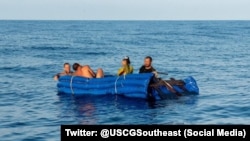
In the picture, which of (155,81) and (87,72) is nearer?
(155,81)

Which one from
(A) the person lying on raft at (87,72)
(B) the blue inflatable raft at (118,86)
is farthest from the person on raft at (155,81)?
(A) the person lying on raft at (87,72)

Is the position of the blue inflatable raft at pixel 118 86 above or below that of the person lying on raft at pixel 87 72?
A: below

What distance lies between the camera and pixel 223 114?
15.1m

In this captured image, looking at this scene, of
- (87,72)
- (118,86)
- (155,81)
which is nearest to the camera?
(155,81)

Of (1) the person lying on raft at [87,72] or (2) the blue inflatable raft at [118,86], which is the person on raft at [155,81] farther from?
(1) the person lying on raft at [87,72]

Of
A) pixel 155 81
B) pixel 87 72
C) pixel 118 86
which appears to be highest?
pixel 87 72

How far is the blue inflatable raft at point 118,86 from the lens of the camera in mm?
17188

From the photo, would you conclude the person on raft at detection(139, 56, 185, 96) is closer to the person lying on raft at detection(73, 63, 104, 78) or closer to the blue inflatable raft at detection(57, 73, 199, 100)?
the blue inflatable raft at detection(57, 73, 199, 100)

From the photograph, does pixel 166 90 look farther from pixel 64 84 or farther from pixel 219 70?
pixel 219 70

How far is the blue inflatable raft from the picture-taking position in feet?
56.4

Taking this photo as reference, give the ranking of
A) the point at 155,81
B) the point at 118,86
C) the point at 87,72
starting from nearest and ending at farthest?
the point at 155,81 < the point at 118,86 < the point at 87,72

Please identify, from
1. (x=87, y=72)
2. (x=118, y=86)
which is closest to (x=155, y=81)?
(x=118, y=86)

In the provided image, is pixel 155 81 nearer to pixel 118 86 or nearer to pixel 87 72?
pixel 118 86

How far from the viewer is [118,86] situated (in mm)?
17859
